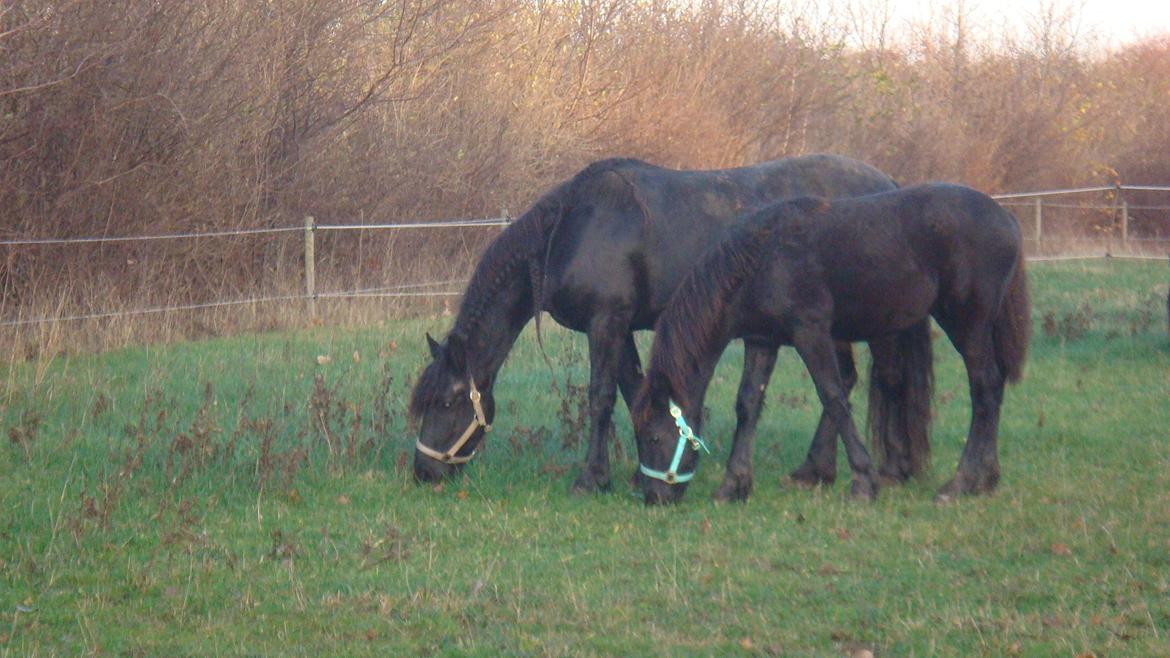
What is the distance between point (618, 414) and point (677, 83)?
1351 centimetres

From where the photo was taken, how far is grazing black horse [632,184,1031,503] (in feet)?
21.1

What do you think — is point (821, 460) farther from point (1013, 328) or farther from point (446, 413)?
point (446, 413)

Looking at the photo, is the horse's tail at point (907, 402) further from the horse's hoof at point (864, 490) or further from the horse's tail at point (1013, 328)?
the horse's hoof at point (864, 490)

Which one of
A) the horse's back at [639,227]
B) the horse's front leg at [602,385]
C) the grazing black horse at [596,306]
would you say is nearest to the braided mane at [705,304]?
the horse's back at [639,227]

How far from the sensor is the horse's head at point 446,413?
23.4ft

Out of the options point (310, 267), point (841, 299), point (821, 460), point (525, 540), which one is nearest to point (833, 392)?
point (841, 299)

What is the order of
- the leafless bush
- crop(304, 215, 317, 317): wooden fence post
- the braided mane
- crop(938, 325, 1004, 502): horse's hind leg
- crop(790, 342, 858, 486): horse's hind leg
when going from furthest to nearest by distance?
crop(304, 215, 317, 317): wooden fence post < the leafless bush < crop(790, 342, 858, 486): horse's hind leg < crop(938, 325, 1004, 502): horse's hind leg < the braided mane

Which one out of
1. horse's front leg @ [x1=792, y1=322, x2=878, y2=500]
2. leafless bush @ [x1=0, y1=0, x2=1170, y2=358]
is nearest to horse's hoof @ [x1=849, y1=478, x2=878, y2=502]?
horse's front leg @ [x1=792, y1=322, x2=878, y2=500]

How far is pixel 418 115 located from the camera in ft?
57.4

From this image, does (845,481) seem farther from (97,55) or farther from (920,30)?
(920,30)

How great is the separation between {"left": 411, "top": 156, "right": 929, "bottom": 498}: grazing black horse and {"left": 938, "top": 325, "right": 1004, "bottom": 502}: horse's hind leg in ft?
1.23

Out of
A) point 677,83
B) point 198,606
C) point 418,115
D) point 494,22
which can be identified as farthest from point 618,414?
point 677,83

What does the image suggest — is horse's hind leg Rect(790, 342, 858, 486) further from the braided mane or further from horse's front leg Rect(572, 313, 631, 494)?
horse's front leg Rect(572, 313, 631, 494)

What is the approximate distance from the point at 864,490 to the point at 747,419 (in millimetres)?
760
